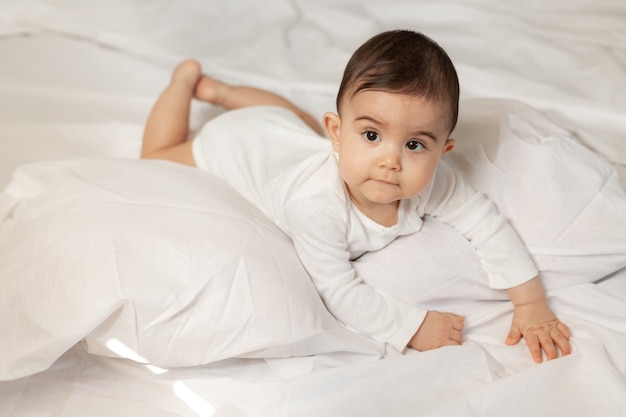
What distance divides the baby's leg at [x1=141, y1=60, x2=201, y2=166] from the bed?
0.08 m

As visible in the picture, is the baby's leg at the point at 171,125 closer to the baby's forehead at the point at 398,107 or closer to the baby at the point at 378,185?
the baby at the point at 378,185

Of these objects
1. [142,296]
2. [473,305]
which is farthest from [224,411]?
[473,305]

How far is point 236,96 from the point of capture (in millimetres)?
1653

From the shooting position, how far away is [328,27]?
6.28 ft

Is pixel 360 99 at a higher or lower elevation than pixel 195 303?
higher

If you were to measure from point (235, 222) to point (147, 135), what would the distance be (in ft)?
1.48

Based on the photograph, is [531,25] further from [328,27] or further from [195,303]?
[195,303]

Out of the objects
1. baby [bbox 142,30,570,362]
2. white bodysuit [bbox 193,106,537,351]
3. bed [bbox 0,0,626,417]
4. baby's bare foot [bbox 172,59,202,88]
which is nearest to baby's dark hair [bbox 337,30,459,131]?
baby [bbox 142,30,570,362]

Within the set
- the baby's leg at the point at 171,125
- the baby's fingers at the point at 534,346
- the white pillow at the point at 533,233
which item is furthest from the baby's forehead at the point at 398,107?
the baby's leg at the point at 171,125

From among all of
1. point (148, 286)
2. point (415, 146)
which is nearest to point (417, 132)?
point (415, 146)

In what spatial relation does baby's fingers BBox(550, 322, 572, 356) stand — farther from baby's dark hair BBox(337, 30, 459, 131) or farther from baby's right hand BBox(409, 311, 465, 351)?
baby's dark hair BBox(337, 30, 459, 131)

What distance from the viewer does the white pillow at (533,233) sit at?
48.4 inches

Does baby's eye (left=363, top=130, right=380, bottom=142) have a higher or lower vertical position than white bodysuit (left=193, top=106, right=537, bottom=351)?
higher

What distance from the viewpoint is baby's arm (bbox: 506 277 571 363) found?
115 cm
